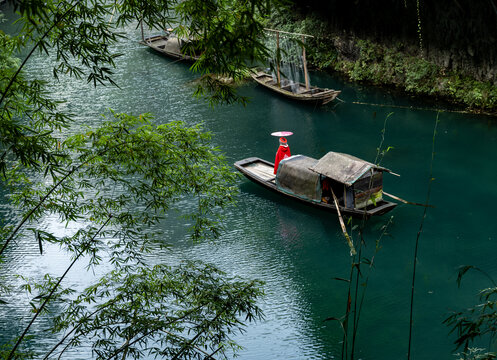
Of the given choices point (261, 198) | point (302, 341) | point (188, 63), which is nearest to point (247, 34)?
point (302, 341)

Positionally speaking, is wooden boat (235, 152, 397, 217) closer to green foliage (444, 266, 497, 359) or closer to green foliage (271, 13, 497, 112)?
green foliage (444, 266, 497, 359)

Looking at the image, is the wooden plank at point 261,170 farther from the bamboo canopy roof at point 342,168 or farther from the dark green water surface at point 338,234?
the bamboo canopy roof at point 342,168

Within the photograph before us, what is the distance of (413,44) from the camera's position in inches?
Result: 728

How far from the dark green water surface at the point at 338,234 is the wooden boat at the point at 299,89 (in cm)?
36

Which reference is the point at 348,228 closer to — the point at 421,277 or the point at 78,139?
the point at 421,277

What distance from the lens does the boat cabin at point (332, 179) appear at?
451 inches

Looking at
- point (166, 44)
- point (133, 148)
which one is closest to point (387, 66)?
point (166, 44)

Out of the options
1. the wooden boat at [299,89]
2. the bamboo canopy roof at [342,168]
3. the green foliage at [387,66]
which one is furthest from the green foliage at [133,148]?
the wooden boat at [299,89]

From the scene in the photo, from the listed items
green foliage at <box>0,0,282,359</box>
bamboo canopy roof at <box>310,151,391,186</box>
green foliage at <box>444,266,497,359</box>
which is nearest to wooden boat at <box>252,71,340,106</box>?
bamboo canopy roof at <box>310,151,391,186</box>

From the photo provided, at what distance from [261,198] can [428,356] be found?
578 cm

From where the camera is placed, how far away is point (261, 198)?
43.6 feet

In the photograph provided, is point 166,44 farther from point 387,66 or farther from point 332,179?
point 332,179

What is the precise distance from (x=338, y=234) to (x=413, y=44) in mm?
9367

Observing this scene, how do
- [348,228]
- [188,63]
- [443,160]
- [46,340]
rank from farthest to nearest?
[188,63] < [443,160] < [348,228] < [46,340]
